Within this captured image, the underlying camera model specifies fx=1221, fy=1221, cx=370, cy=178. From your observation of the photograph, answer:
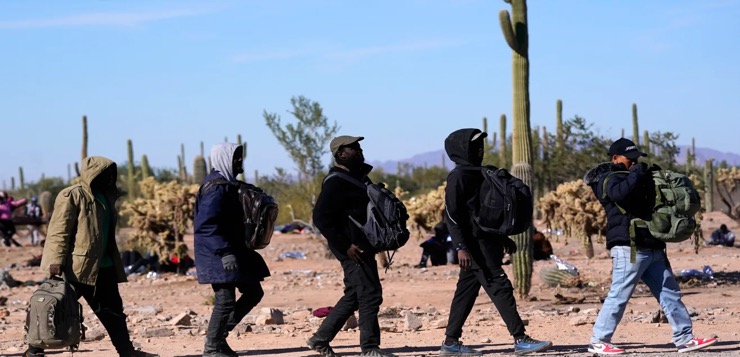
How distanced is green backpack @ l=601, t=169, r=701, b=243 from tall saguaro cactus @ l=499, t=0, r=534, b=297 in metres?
5.56

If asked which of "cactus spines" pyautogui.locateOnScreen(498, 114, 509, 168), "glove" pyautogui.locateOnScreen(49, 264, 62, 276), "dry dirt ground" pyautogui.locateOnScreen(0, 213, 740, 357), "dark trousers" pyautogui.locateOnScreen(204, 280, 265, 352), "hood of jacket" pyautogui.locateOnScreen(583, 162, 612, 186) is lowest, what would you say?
"dry dirt ground" pyautogui.locateOnScreen(0, 213, 740, 357)

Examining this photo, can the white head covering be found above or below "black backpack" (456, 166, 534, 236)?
above

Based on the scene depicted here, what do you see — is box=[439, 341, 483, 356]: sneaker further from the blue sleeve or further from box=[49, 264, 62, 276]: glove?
box=[49, 264, 62, 276]: glove

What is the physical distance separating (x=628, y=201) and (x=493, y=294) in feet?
3.91

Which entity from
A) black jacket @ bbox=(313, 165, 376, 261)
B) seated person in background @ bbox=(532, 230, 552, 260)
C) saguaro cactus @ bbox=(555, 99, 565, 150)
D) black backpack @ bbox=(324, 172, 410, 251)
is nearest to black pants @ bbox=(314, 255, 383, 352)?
black jacket @ bbox=(313, 165, 376, 261)

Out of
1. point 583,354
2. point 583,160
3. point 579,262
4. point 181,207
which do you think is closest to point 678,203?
point 583,354

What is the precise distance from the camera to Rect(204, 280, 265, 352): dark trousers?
28.9 feet

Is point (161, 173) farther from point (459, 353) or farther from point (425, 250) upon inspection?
point (459, 353)

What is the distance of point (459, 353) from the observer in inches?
368

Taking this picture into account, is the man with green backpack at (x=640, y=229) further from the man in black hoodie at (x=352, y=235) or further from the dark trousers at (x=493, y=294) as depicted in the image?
the man in black hoodie at (x=352, y=235)

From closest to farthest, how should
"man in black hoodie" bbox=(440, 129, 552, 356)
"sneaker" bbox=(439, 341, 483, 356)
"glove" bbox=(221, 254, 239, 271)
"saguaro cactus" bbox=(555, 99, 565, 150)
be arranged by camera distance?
"glove" bbox=(221, 254, 239, 271) → "man in black hoodie" bbox=(440, 129, 552, 356) → "sneaker" bbox=(439, 341, 483, 356) → "saguaro cactus" bbox=(555, 99, 565, 150)

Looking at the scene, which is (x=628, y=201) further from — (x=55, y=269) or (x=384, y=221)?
(x=55, y=269)

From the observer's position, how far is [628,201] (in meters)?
8.85

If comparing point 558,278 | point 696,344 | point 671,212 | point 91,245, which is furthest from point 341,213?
point 558,278
